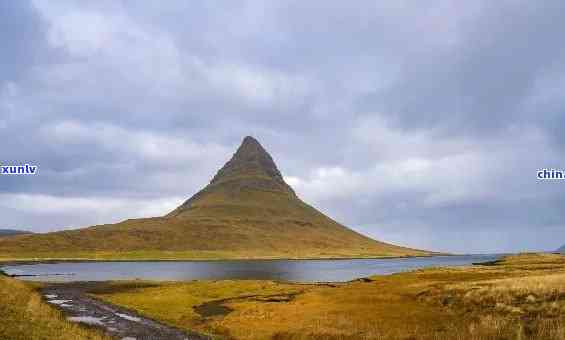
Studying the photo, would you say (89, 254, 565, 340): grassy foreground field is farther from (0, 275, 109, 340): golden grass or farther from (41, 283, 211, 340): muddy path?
(0, 275, 109, 340): golden grass

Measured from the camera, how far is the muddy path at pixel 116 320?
44062mm

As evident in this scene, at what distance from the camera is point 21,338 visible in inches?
1233

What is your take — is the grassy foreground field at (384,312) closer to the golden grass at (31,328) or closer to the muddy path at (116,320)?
the muddy path at (116,320)

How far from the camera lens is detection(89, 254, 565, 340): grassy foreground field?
131ft

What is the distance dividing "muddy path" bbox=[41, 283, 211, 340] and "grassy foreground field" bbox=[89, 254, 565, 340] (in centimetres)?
255

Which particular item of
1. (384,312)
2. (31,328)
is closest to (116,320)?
(31,328)

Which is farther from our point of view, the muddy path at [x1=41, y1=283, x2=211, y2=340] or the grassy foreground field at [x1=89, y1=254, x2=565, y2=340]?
the muddy path at [x1=41, y1=283, x2=211, y2=340]

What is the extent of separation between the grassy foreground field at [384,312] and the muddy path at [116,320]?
8.36 feet

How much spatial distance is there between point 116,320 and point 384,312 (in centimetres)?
2745

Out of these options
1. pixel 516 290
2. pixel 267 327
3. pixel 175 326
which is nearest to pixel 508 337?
pixel 516 290

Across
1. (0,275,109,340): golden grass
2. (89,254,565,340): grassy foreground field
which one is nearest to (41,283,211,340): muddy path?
(89,254,565,340): grassy foreground field

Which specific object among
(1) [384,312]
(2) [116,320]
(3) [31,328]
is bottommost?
(2) [116,320]

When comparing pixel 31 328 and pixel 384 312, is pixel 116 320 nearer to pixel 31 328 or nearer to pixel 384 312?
pixel 31 328

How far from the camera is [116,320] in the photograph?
52.4m
